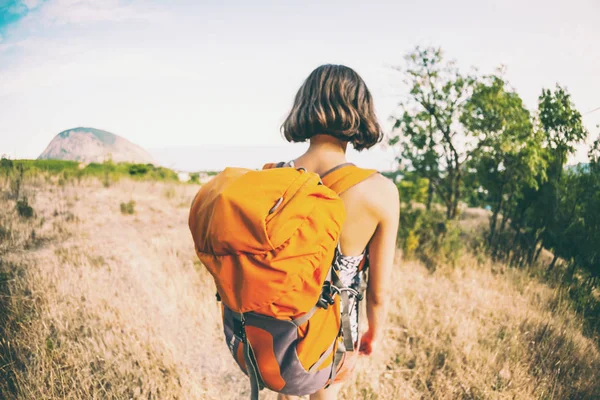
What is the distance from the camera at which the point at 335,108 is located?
46.5 inches

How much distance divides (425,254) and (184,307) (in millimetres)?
4320

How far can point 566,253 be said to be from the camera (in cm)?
528

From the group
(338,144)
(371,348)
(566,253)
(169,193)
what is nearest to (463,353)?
(371,348)

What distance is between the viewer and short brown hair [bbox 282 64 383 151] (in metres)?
1.18

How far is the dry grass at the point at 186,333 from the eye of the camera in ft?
7.35

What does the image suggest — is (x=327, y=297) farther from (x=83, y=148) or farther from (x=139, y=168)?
(x=139, y=168)

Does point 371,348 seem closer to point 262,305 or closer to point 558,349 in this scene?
point 262,305

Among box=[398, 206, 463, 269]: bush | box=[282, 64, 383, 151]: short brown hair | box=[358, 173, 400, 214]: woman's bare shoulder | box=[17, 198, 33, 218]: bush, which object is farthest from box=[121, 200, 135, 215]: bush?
box=[358, 173, 400, 214]: woman's bare shoulder

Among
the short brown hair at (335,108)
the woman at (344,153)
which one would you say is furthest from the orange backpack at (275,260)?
the short brown hair at (335,108)

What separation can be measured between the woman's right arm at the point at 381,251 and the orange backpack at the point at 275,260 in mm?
153

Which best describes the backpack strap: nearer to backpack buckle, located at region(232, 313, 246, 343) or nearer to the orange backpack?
the orange backpack

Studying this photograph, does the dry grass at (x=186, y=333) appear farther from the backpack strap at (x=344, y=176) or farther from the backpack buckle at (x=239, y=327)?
the backpack strap at (x=344, y=176)

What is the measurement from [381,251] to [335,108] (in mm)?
637

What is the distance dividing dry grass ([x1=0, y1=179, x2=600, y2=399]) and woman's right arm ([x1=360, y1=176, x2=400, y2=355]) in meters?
1.34
